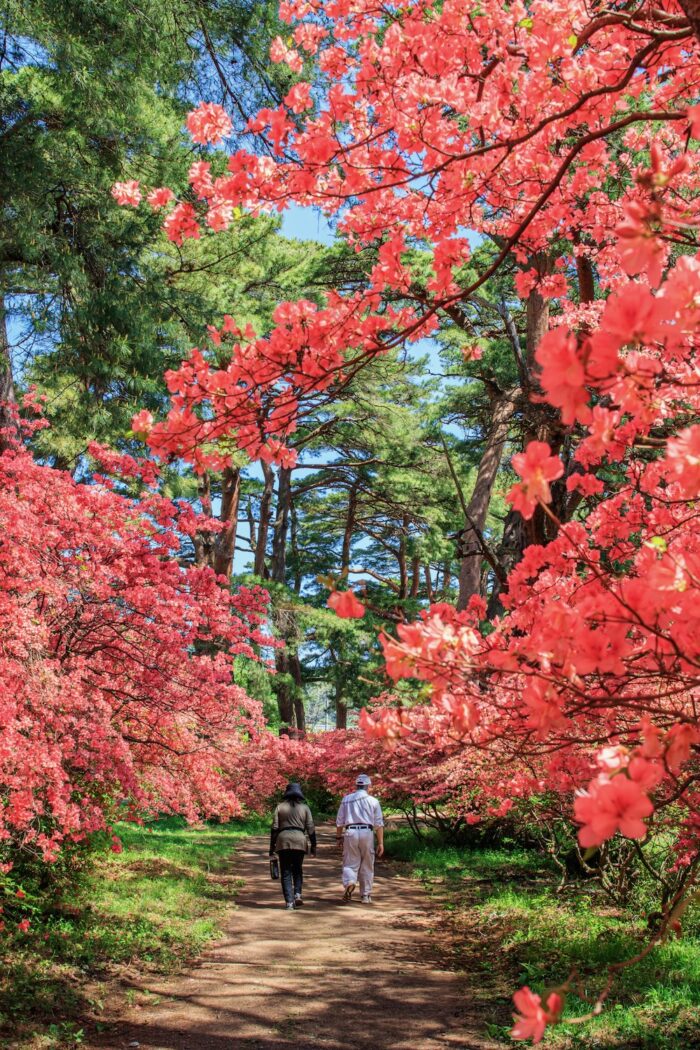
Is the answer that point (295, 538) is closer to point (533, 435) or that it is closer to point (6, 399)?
point (6, 399)

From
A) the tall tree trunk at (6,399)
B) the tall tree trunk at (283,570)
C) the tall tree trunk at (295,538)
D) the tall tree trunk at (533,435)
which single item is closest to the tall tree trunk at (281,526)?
the tall tree trunk at (283,570)

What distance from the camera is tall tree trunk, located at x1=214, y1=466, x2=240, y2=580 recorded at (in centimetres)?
1564

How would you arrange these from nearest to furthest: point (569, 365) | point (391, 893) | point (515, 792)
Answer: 1. point (569, 365)
2. point (515, 792)
3. point (391, 893)

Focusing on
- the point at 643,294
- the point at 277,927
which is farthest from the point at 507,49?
the point at 277,927

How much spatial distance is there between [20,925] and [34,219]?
556cm

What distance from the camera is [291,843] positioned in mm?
7777

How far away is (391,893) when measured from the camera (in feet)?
28.7

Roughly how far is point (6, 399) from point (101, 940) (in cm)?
528

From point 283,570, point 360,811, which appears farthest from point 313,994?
point 283,570

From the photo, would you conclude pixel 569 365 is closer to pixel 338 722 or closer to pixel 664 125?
pixel 664 125

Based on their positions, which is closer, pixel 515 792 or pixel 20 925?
pixel 20 925

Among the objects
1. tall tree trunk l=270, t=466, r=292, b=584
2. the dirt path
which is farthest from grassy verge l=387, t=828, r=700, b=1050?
tall tree trunk l=270, t=466, r=292, b=584

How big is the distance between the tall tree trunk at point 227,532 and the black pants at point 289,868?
807 centimetres

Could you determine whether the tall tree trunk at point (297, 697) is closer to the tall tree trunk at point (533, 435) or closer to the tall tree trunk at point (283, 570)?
the tall tree trunk at point (283, 570)
